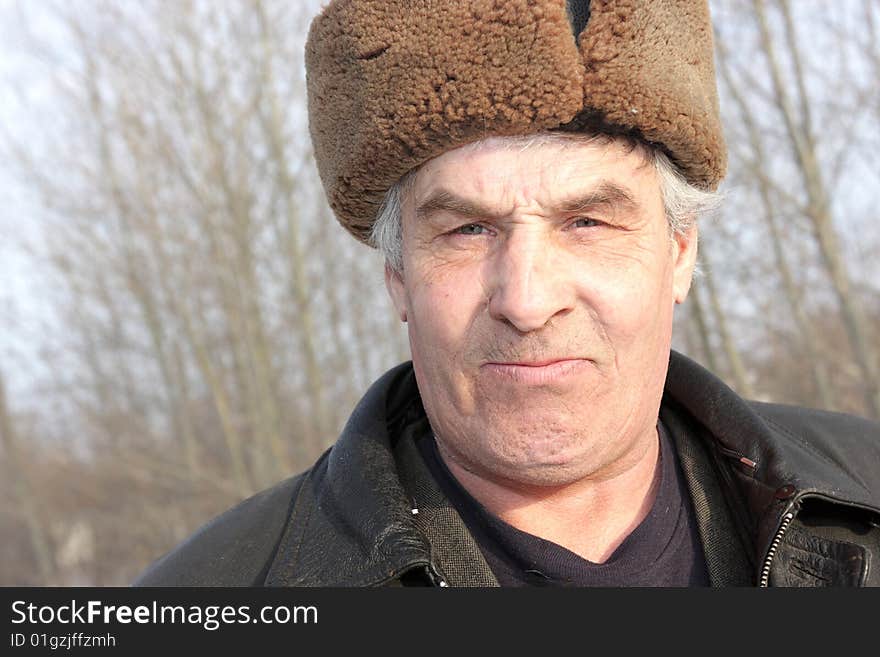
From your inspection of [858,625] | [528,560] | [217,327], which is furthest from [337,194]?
[217,327]

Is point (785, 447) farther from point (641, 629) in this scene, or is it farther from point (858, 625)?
point (641, 629)

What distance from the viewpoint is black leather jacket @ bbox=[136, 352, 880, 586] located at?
5.64 feet

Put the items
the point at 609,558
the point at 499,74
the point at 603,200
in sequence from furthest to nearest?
1. the point at 609,558
2. the point at 603,200
3. the point at 499,74

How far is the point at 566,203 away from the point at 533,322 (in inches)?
10.4

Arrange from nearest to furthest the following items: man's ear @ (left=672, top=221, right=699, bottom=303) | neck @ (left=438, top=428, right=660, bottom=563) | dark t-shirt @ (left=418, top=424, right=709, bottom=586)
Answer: dark t-shirt @ (left=418, top=424, right=709, bottom=586), neck @ (left=438, top=428, right=660, bottom=563), man's ear @ (left=672, top=221, right=699, bottom=303)

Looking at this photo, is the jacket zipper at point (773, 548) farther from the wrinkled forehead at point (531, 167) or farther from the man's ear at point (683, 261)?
the wrinkled forehead at point (531, 167)

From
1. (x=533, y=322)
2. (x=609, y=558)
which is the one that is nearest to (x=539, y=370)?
(x=533, y=322)

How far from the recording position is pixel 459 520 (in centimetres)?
185

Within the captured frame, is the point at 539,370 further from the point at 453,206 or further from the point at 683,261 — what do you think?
the point at 683,261

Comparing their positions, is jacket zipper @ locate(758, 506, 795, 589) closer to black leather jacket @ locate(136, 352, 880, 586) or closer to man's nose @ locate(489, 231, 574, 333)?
black leather jacket @ locate(136, 352, 880, 586)

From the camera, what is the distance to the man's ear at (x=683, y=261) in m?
2.04

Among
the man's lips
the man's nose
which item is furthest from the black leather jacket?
the man's nose

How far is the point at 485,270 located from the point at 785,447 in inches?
33.0

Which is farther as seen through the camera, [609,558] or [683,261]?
[683,261]
